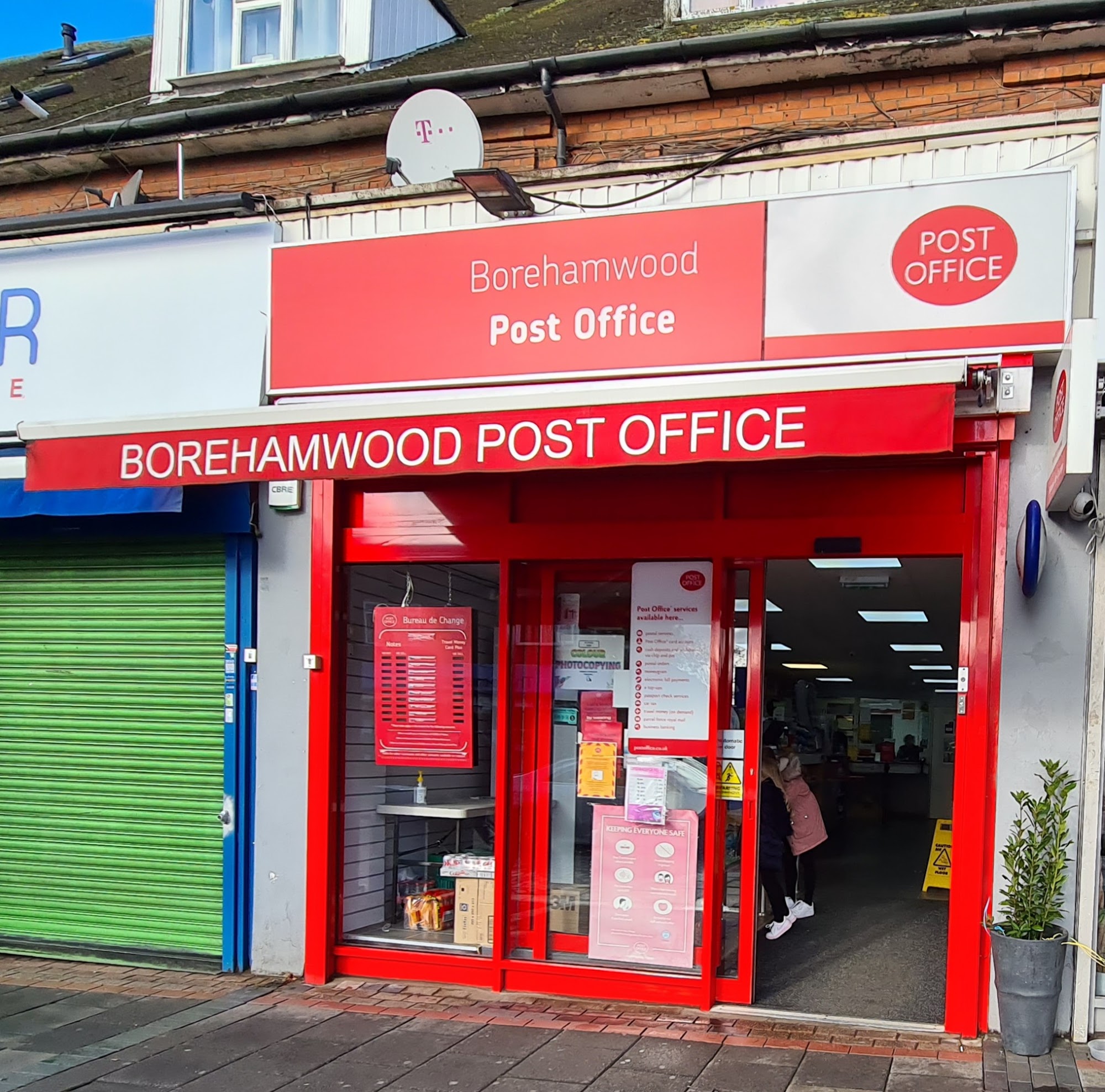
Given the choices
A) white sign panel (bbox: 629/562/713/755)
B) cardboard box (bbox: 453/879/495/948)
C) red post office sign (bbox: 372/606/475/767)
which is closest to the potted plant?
white sign panel (bbox: 629/562/713/755)

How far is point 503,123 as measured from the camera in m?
8.84

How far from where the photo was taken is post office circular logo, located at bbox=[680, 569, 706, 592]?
22.9ft

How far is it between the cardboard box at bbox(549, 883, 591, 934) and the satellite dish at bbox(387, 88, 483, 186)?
14.4 feet

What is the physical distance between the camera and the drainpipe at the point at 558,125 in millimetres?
8297

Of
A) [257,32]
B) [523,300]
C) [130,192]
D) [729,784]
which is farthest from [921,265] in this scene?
[257,32]

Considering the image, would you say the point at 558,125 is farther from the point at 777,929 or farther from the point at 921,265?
the point at 777,929

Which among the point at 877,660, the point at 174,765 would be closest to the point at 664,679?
the point at 174,765

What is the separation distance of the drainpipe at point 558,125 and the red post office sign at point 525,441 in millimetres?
3149

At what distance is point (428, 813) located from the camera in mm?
7547

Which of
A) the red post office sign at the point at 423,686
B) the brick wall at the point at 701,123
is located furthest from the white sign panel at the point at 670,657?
the brick wall at the point at 701,123

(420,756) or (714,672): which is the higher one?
(714,672)

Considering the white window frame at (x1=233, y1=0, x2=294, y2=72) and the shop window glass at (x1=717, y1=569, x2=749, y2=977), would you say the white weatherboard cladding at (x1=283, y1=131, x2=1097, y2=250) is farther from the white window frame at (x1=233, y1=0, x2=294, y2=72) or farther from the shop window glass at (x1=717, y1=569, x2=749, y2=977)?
the white window frame at (x1=233, y1=0, x2=294, y2=72)

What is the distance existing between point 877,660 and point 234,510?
461 inches

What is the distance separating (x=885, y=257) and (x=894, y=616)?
6426mm
